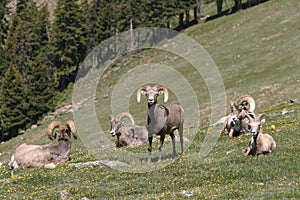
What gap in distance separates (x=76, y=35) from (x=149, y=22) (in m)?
14.1

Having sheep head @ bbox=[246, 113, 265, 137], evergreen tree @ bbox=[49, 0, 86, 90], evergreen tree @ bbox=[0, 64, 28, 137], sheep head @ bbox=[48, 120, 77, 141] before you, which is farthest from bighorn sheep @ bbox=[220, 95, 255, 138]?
evergreen tree @ bbox=[49, 0, 86, 90]

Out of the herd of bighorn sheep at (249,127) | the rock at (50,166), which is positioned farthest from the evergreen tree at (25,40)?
the rock at (50,166)

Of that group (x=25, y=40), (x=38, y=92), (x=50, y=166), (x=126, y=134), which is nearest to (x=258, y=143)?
(x=50, y=166)

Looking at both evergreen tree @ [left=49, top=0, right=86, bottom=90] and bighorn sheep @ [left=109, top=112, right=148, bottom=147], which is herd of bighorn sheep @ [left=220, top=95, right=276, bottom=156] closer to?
bighorn sheep @ [left=109, top=112, right=148, bottom=147]

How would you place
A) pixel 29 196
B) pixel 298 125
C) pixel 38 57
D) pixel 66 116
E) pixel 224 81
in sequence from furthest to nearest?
pixel 38 57, pixel 66 116, pixel 224 81, pixel 298 125, pixel 29 196

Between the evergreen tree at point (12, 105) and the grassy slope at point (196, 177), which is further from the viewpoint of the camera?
the evergreen tree at point (12, 105)

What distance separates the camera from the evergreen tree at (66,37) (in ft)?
315

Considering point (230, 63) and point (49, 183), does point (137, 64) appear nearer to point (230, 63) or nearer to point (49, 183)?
point (230, 63)

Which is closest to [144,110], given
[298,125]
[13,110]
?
[13,110]

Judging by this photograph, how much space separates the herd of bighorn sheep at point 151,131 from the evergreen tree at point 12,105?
49.3m

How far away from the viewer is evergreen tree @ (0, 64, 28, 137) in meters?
77.4

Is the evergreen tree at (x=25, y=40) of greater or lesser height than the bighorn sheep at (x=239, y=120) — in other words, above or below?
above

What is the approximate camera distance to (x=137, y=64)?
90312 millimetres

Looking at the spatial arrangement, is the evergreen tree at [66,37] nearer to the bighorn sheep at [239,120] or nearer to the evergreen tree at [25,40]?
the evergreen tree at [25,40]
